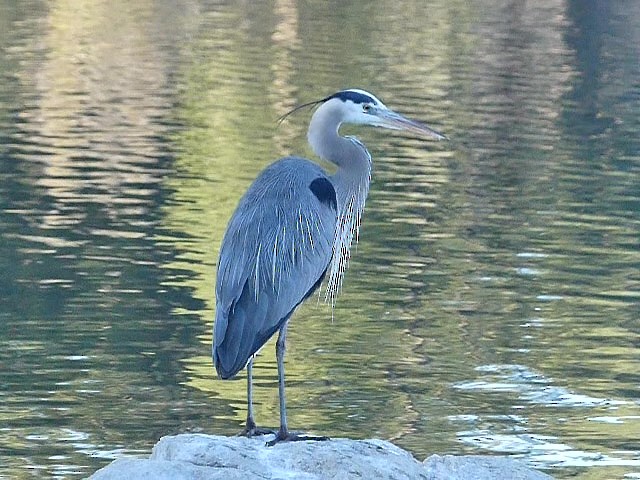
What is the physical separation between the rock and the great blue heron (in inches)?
15.3

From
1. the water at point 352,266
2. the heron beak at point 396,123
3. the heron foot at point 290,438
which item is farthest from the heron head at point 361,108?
the water at point 352,266

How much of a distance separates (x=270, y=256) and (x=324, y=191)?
1.51ft

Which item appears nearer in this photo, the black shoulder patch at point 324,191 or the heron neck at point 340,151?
the black shoulder patch at point 324,191

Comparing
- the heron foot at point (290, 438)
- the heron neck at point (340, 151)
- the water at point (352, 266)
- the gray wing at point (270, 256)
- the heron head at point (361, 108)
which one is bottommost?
the water at point (352, 266)

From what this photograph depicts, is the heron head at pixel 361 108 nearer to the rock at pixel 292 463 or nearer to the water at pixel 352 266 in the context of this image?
the rock at pixel 292 463

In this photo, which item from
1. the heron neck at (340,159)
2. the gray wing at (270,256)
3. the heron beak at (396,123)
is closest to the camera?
the gray wing at (270,256)

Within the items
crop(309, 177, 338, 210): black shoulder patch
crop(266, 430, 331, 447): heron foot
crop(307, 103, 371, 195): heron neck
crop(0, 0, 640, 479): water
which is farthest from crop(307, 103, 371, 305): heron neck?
crop(0, 0, 640, 479): water

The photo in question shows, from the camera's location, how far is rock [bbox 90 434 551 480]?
627 cm

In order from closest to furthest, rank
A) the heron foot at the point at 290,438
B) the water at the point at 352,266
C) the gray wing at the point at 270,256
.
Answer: the heron foot at the point at 290,438, the gray wing at the point at 270,256, the water at the point at 352,266

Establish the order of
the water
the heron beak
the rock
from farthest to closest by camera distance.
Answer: the water → the heron beak → the rock

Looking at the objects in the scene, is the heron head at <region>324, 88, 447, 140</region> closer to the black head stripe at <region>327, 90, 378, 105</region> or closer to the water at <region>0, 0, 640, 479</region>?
the black head stripe at <region>327, 90, 378, 105</region>

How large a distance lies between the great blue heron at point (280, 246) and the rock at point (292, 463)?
39 centimetres

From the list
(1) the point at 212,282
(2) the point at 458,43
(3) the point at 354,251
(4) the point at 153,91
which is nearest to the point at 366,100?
(1) the point at 212,282

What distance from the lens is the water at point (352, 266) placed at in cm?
1048
